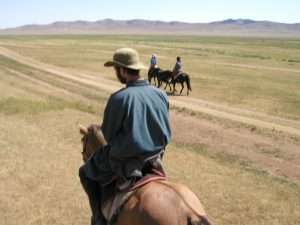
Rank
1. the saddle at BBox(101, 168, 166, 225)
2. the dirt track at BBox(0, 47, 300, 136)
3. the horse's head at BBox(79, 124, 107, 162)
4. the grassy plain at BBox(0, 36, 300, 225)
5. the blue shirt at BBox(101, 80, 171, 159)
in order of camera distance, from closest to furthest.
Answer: the blue shirt at BBox(101, 80, 171, 159), the saddle at BBox(101, 168, 166, 225), the horse's head at BBox(79, 124, 107, 162), the grassy plain at BBox(0, 36, 300, 225), the dirt track at BBox(0, 47, 300, 136)

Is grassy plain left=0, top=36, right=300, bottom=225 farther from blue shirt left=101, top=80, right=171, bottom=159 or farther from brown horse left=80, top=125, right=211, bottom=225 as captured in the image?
blue shirt left=101, top=80, right=171, bottom=159

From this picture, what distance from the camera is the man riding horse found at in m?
4.57

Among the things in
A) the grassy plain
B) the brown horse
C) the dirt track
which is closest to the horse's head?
the brown horse

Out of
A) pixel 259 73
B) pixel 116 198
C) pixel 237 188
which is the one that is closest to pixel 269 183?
pixel 237 188

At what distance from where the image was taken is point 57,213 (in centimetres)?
815

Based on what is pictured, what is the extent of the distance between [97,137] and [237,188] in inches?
190

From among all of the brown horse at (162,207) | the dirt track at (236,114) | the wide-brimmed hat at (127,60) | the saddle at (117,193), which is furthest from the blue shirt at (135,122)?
the dirt track at (236,114)

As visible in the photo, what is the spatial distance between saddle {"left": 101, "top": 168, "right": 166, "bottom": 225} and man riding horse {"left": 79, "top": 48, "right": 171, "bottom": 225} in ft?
0.22

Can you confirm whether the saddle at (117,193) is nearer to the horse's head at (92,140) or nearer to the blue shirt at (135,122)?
the blue shirt at (135,122)

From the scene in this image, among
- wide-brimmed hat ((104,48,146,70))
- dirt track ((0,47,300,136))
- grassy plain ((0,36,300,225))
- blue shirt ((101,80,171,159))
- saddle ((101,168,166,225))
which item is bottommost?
dirt track ((0,47,300,136))

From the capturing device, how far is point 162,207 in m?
4.30

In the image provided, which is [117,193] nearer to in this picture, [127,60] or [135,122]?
[135,122]

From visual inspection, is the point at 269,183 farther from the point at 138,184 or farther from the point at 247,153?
the point at 138,184

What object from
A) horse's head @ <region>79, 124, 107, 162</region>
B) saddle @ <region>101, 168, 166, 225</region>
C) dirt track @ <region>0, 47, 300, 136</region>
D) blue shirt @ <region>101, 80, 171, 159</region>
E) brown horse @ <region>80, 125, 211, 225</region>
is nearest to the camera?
brown horse @ <region>80, 125, 211, 225</region>
